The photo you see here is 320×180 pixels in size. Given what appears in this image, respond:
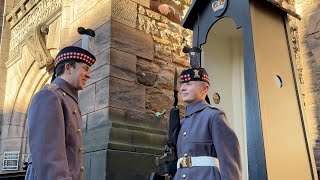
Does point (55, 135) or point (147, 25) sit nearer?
point (55, 135)

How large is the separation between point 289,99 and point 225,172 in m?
0.96

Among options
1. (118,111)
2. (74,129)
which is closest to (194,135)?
(74,129)

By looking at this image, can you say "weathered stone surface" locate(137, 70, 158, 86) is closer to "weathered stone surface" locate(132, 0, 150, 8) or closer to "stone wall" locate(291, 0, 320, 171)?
"weathered stone surface" locate(132, 0, 150, 8)

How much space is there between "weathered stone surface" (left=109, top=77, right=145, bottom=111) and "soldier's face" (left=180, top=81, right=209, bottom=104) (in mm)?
1561

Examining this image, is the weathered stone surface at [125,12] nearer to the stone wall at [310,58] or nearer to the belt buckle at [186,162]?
the belt buckle at [186,162]

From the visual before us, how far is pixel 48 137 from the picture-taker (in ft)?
6.14

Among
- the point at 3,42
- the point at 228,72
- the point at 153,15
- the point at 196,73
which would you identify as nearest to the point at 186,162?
the point at 196,73

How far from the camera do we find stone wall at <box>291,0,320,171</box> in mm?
5641

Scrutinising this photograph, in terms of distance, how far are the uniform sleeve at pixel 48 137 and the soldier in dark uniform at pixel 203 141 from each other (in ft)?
2.45

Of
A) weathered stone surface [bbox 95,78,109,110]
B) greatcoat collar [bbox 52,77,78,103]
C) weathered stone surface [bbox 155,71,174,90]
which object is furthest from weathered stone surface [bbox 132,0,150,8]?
greatcoat collar [bbox 52,77,78,103]

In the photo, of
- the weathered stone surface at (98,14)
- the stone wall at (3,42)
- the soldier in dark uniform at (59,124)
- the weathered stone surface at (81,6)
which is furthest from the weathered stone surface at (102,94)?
the stone wall at (3,42)

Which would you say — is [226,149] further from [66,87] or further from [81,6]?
[81,6]

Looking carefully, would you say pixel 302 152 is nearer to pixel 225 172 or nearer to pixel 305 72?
pixel 225 172

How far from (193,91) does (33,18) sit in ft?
17.6
